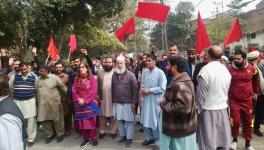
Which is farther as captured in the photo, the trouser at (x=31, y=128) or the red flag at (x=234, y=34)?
the red flag at (x=234, y=34)

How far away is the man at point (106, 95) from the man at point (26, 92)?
1.40 meters

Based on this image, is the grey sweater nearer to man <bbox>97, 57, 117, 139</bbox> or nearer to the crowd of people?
the crowd of people

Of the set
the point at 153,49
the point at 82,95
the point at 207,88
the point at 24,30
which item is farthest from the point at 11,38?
the point at 207,88

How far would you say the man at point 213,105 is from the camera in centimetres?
537

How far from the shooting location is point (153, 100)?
22.9 feet

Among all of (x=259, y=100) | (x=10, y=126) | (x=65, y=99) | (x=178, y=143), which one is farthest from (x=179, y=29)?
(x=10, y=126)

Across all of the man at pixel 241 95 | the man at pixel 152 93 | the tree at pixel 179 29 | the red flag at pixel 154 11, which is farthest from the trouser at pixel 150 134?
the tree at pixel 179 29

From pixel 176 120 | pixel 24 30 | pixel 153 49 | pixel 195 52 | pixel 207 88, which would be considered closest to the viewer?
pixel 176 120

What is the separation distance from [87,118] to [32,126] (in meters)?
1.23

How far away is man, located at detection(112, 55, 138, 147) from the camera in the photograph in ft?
23.9

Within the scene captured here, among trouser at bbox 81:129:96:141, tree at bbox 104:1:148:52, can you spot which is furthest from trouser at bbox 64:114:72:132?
tree at bbox 104:1:148:52

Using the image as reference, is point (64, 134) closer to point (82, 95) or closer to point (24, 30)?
point (82, 95)

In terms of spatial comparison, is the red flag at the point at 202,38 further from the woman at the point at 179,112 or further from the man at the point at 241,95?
the woman at the point at 179,112

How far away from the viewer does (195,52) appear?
789cm
